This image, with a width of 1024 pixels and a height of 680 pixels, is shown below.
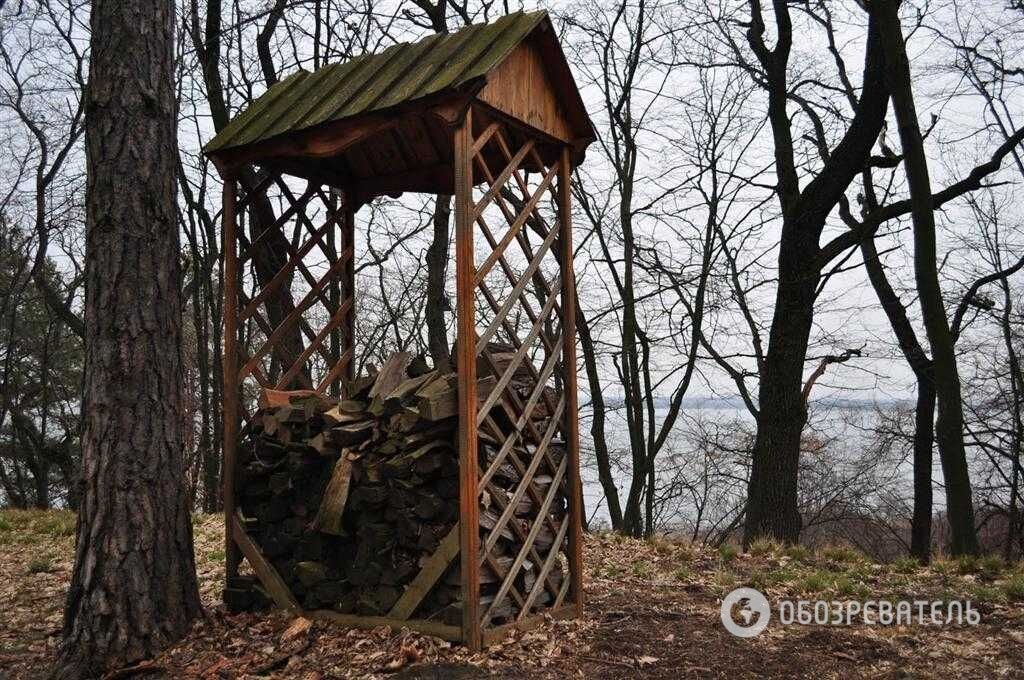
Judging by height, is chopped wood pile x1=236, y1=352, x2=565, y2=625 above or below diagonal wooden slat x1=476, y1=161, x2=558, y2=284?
below

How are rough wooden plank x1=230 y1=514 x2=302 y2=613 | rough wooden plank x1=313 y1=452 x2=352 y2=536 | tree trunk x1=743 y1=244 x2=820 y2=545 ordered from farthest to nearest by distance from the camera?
tree trunk x1=743 y1=244 x2=820 y2=545
rough wooden plank x1=230 y1=514 x2=302 y2=613
rough wooden plank x1=313 y1=452 x2=352 y2=536

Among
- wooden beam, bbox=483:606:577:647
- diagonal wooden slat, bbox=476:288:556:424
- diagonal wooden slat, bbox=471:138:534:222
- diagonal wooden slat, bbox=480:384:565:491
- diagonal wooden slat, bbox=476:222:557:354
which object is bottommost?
wooden beam, bbox=483:606:577:647

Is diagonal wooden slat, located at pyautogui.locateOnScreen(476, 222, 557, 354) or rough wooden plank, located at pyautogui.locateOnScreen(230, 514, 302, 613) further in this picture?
rough wooden plank, located at pyautogui.locateOnScreen(230, 514, 302, 613)

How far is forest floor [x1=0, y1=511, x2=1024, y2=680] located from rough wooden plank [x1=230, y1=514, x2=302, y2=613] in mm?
102

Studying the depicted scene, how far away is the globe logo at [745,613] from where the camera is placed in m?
4.83

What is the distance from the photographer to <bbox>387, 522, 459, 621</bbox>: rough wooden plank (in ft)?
14.4

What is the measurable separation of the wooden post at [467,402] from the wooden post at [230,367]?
5.99 ft

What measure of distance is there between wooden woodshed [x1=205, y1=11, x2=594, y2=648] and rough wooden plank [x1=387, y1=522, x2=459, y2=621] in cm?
2

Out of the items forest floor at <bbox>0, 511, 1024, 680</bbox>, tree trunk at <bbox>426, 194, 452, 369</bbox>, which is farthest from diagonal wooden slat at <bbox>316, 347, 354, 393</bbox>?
tree trunk at <bbox>426, 194, 452, 369</bbox>

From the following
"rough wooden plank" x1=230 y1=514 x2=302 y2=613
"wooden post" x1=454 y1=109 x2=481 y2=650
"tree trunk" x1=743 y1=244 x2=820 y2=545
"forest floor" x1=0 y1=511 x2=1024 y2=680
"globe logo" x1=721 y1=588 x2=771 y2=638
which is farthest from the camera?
"tree trunk" x1=743 y1=244 x2=820 y2=545

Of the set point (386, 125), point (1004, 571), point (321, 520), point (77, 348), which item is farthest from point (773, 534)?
point (77, 348)

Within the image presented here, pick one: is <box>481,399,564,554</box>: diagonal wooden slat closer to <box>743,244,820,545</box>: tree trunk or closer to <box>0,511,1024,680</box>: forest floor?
<box>0,511,1024,680</box>: forest floor

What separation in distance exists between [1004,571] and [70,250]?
16349mm

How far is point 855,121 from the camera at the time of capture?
9.90 metres
